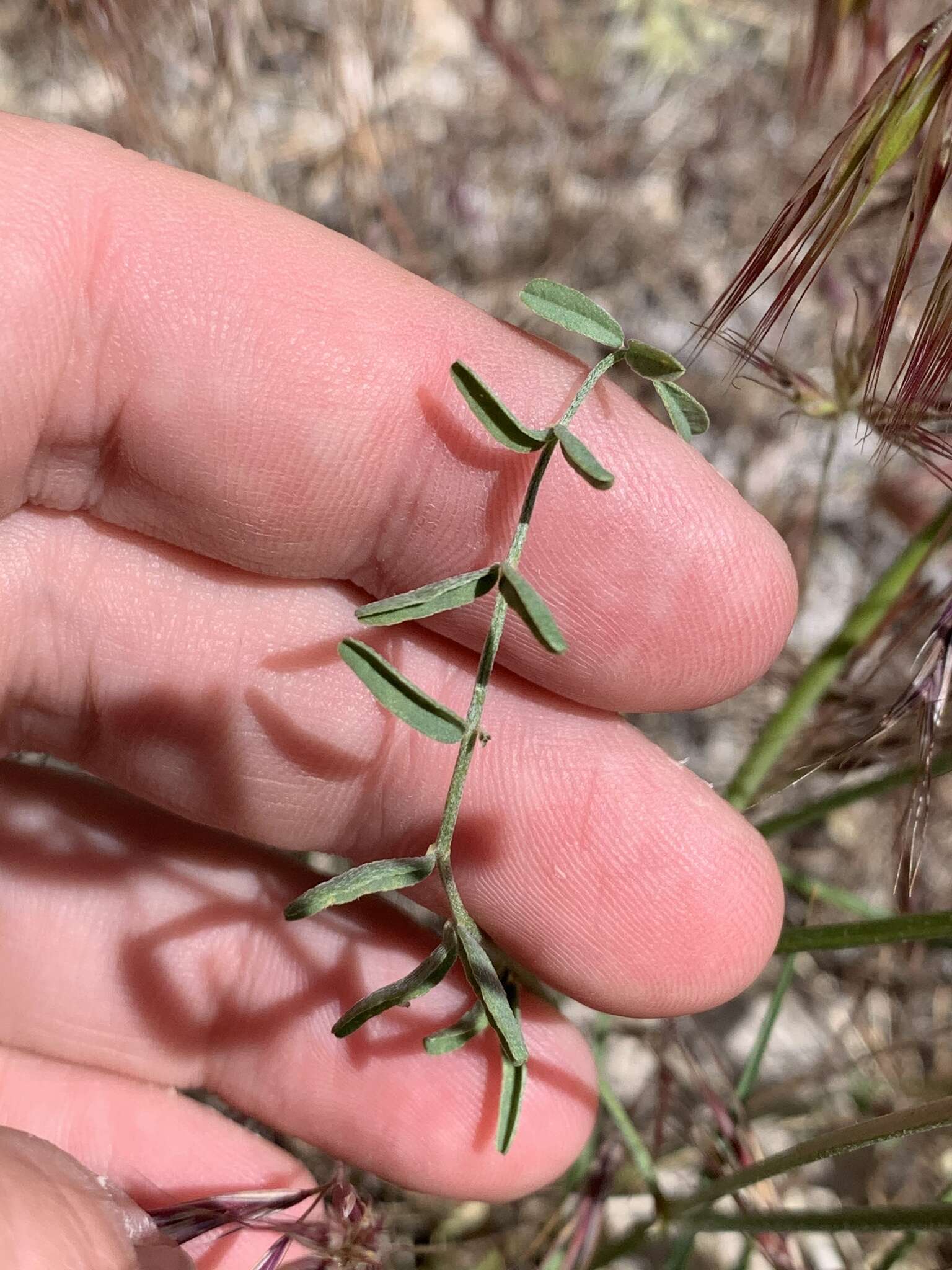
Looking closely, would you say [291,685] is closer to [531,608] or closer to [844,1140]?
[531,608]

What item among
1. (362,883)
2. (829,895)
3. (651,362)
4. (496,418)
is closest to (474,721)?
(362,883)

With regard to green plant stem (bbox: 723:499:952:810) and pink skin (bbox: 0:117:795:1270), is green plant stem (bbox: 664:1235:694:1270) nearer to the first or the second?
pink skin (bbox: 0:117:795:1270)

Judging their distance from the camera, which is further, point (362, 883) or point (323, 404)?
point (323, 404)

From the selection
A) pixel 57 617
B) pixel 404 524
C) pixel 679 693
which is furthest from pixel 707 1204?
pixel 57 617

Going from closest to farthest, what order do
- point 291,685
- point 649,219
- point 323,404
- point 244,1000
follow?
1. point 323,404
2. point 291,685
3. point 244,1000
4. point 649,219

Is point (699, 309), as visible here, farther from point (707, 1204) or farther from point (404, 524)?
point (707, 1204)

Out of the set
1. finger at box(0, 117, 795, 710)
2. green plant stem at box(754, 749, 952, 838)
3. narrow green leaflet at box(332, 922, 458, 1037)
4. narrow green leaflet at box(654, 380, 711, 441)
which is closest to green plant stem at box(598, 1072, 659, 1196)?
green plant stem at box(754, 749, 952, 838)
